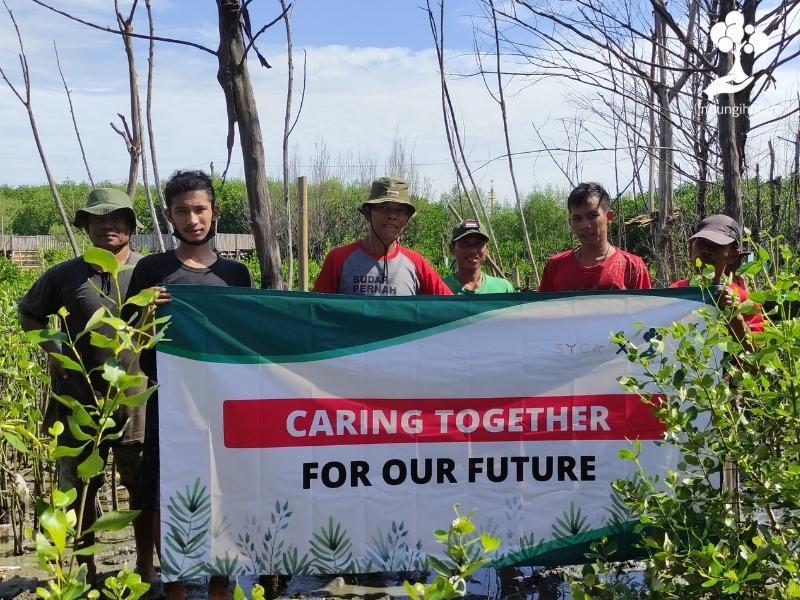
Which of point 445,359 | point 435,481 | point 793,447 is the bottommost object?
point 435,481

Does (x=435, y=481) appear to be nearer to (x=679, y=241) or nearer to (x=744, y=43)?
(x=744, y=43)

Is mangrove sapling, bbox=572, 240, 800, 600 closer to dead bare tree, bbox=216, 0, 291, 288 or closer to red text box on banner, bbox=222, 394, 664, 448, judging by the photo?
red text box on banner, bbox=222, 394, 664, 448

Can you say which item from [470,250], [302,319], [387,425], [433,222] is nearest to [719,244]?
[470,250]

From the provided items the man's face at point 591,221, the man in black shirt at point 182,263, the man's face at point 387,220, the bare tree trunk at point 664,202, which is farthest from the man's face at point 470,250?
the bare tree trunk at point 664,202

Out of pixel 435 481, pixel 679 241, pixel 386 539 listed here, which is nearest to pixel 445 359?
pixel 435 481

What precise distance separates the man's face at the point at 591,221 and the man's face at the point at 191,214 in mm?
1597

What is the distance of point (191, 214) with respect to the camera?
328 centimetres

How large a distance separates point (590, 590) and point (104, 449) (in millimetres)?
2056

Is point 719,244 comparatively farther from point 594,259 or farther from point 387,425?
point 387,425

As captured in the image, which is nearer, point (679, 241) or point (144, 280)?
point (144, 280)

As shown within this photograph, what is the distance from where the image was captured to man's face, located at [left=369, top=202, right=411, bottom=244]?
372 centimetres

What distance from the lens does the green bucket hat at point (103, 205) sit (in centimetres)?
349

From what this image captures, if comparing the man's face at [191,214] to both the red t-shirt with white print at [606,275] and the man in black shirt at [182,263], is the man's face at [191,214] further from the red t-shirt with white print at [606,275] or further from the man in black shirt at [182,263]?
the red t-shirt with white print at [606,275]

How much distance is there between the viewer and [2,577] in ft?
13.2
